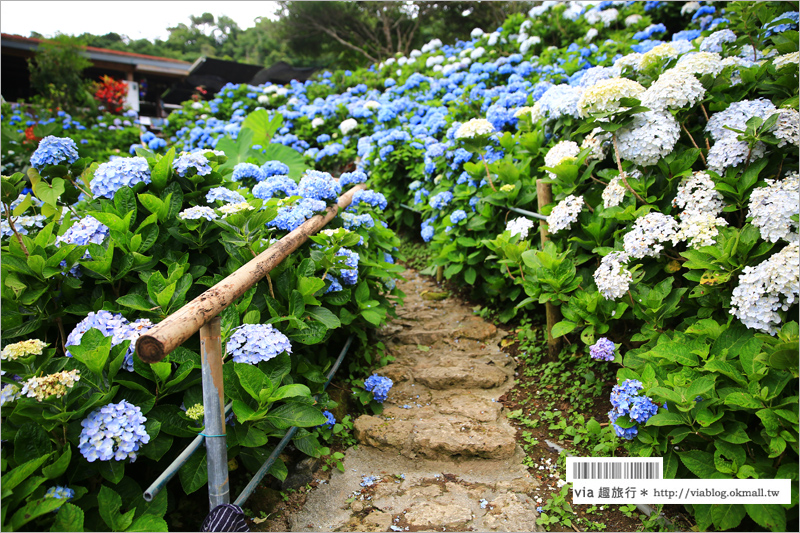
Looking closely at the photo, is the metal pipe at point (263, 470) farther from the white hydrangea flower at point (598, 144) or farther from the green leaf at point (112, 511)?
the white hydrangea flower at point (598, 144)

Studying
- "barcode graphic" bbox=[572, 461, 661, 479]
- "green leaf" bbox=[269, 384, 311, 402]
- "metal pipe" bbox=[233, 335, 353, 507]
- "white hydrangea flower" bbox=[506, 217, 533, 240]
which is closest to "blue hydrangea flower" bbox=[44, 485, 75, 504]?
"metal pipe" bbox=[233, 335, 353, 507]

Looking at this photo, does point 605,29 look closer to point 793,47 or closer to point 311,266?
point 793,47

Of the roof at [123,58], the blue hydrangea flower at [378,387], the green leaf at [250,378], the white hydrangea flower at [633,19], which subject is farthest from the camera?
the roof at [123,58]

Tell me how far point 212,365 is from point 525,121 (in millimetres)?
2827

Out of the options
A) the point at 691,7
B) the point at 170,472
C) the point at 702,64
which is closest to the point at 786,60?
the point at 702,64

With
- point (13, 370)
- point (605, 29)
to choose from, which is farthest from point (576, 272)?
Answer: point (605, 29)

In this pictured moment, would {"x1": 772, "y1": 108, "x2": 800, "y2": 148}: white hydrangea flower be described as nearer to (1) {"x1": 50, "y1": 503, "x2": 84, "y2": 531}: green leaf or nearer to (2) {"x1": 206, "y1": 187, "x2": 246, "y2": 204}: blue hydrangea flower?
(2) {"x1": 206, "y1": 187, "x2": 246, "y2": 204}: blue hydrangea flower

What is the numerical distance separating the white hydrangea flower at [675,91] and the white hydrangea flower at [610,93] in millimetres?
80

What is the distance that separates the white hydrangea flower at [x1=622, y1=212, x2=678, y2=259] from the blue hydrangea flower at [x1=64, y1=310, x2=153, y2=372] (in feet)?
6.58

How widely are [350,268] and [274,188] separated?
2.60ft

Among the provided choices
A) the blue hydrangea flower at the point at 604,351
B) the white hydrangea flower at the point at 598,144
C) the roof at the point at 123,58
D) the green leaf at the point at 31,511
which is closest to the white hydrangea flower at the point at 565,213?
the white hydrangea flower at the point at 598,144

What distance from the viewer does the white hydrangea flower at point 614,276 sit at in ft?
6.78

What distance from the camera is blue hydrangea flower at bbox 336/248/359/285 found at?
235 centimetres

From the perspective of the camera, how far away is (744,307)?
65.5 inches
